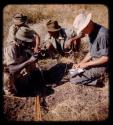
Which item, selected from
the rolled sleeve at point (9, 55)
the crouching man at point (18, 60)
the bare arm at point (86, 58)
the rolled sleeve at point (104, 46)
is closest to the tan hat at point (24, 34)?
the crouching man at point (18, 60)

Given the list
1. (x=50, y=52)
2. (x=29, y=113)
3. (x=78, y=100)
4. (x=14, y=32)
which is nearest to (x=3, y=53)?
(x=14, y=32)

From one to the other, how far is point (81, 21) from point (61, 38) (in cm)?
20

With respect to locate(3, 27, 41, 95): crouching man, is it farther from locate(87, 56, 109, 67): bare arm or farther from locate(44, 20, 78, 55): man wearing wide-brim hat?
locate(87, 56, 109, 67): bare arm

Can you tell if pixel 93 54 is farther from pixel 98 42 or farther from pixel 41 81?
pixel 41 81

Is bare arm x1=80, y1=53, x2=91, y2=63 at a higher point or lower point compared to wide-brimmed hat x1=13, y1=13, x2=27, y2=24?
lower

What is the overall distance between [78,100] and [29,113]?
378 millimetres

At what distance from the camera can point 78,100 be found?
2170mm

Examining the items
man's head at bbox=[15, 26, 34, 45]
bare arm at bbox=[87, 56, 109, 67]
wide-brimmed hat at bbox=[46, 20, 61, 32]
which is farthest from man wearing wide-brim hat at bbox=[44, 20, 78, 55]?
bare arm at bbox=[87, 56, 109, 67]

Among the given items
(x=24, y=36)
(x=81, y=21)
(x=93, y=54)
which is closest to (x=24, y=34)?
(x=24, y=36)

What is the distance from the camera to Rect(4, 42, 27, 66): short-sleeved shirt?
216 centimetres

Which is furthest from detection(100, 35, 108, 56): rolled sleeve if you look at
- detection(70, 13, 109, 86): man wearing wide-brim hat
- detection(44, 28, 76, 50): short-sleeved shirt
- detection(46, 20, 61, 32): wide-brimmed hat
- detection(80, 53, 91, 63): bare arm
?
detection(46, 20, 61, 32): wide-brimmed hat

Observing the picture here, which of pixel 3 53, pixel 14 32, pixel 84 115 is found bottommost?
pixel 84 115

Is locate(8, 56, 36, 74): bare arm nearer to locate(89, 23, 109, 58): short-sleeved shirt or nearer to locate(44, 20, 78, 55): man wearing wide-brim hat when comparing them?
locate(44, 20, 78, 55): man wearing wide-brim hat

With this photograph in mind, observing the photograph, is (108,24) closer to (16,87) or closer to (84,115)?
(84,115)
